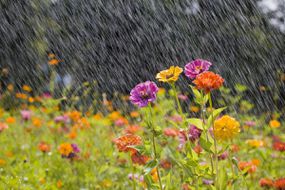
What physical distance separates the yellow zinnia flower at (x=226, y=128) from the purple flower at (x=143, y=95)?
156 millimetres

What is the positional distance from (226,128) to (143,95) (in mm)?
199

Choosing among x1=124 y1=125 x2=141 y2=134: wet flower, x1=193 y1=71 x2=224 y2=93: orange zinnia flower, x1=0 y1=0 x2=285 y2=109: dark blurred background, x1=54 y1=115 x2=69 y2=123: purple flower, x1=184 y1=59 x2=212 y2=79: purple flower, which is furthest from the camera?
x1=0 y1=0 x2=285 y2=109: dark blurred background

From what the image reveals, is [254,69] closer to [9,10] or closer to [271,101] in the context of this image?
[271,101]

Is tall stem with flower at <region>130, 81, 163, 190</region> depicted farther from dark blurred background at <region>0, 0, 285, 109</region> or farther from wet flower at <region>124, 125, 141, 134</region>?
dark blurred background at <region>0, 0, 285, 109</region>

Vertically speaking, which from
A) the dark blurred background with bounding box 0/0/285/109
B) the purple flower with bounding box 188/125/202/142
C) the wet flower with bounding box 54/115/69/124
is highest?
the purple flower with bounding box 188/125/202/142

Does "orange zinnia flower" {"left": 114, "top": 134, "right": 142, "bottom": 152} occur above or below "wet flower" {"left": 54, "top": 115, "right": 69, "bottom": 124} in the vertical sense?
A: above

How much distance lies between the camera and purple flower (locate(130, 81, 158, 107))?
50.0 inches

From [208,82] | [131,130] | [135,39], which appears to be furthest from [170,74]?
[135,39]

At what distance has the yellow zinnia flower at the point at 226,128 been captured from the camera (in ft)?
4.12

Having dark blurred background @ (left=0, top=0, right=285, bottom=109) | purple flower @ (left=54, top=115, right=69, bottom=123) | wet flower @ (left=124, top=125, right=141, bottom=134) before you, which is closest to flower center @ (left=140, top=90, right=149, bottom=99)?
wet flower @ (left=124, top=125, right=141, bottom=134)

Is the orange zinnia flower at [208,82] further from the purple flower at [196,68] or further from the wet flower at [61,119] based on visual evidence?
the wet flower at [61,119]

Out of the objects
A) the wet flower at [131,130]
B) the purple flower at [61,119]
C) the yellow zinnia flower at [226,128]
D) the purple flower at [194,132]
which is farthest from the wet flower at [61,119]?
the yellow zinnia flower at [226,128]

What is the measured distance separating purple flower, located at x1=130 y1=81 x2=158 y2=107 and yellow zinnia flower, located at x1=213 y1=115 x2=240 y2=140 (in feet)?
0.51

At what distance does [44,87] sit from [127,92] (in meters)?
0.65
